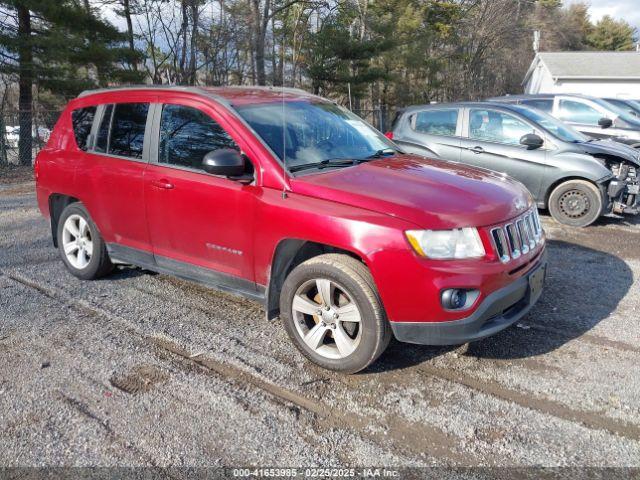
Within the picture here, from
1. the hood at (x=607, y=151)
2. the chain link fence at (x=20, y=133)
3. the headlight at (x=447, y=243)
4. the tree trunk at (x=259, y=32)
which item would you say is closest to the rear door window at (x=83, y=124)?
the headlight at (x=447, y=243)

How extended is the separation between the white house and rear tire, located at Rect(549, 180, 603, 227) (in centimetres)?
3140

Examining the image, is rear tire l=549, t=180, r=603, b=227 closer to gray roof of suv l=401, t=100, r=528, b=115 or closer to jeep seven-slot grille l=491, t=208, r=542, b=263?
gray roof of suv l=401, t=100, r=528, b=115

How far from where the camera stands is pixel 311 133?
4.15 metres

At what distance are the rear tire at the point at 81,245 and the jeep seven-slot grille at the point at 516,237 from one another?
353 cm

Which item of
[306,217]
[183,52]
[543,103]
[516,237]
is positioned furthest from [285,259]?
[183,52]

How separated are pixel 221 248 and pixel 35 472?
6.06 ft

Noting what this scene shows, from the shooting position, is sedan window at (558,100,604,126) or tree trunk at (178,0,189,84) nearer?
sedan window at (558,100,604,126)

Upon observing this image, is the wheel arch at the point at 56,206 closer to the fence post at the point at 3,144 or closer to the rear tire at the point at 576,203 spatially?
the rear tire at the point at 576,203

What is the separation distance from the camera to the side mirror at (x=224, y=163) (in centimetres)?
355

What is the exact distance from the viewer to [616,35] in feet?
195

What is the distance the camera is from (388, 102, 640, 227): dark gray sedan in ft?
24.5

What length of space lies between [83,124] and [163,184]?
4.99 ft

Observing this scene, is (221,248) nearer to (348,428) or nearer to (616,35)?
(348,428)

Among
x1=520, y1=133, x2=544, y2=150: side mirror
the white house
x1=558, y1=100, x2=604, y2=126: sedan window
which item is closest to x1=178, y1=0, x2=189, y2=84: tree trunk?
x1=558, y1=100, x2=604, y2=126: sedan window
